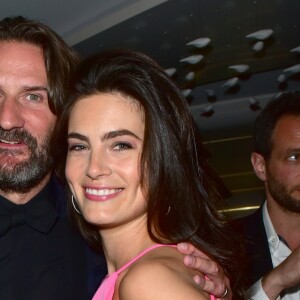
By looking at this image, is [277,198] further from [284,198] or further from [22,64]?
[22,64]

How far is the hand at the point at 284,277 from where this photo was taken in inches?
103

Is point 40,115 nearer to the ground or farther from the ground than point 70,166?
farther from the ground

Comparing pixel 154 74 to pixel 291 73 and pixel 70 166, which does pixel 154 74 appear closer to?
pixel 70 166

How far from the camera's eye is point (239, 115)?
6.93m

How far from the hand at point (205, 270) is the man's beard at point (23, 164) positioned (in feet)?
2.30

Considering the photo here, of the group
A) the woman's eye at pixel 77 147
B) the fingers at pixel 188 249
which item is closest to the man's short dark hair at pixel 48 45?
the woman's eye at pixel 77 147

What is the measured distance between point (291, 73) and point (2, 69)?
427 centimetres

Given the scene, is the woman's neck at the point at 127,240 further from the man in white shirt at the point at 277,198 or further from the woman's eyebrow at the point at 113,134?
the man in white shirt at the point at 277,198

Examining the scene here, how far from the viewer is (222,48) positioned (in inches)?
216

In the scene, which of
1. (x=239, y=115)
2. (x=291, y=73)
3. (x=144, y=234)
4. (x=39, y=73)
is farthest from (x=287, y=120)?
(x=239, y=115)

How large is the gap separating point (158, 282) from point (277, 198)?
2.00 m

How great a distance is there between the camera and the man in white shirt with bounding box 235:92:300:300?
3.12 m

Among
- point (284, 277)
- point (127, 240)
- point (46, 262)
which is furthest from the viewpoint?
point (284, 277)

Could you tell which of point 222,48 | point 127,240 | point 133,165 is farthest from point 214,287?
point 222,48
